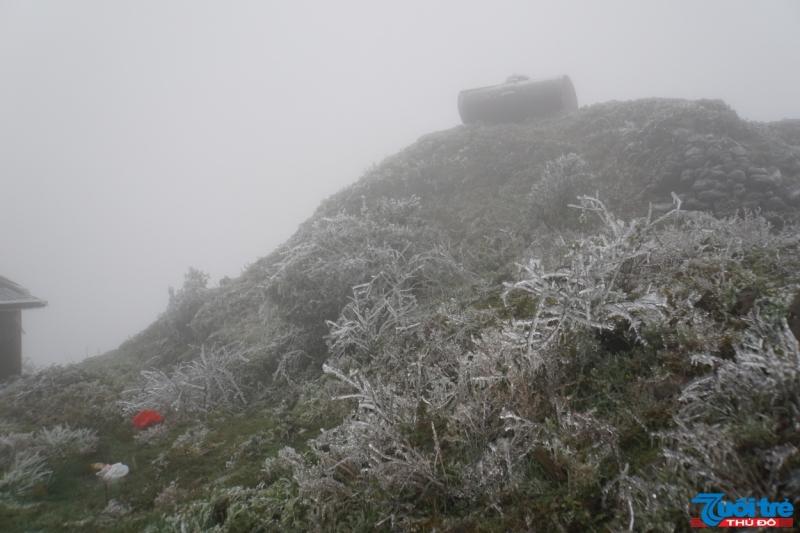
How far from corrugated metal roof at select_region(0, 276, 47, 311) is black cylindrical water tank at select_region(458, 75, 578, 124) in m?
18.4

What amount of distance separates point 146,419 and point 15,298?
912cm

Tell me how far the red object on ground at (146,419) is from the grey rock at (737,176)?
13.2 m

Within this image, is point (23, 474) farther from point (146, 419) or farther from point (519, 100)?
point (519, 100)

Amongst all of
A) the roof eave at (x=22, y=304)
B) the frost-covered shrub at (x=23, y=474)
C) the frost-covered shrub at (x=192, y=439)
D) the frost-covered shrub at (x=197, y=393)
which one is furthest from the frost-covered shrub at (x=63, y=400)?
the roof eave at (x=22, y=304)

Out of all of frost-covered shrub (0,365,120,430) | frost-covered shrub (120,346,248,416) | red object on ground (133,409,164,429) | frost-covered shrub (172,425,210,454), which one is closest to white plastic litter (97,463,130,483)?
frost-covered shrub (172,425,210,454)

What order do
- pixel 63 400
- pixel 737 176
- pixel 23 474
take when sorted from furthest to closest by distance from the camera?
pixel 737 176 → pixel 63 400 → pixel 23 474

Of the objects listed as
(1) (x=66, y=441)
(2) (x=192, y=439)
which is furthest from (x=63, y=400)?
(2) (x=192, y=439)

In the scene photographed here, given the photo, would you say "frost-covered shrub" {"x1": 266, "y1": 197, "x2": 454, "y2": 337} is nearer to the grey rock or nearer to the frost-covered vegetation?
the frost-covered vegetation

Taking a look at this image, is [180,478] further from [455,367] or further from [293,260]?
[293,260]

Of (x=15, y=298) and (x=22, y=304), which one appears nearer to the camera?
(x=22, y=304)

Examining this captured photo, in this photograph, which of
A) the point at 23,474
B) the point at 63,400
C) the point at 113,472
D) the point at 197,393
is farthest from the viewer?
the point at 63,400

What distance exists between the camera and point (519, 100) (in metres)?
19.4

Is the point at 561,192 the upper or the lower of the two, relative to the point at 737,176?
lower

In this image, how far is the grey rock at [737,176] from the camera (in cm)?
989
